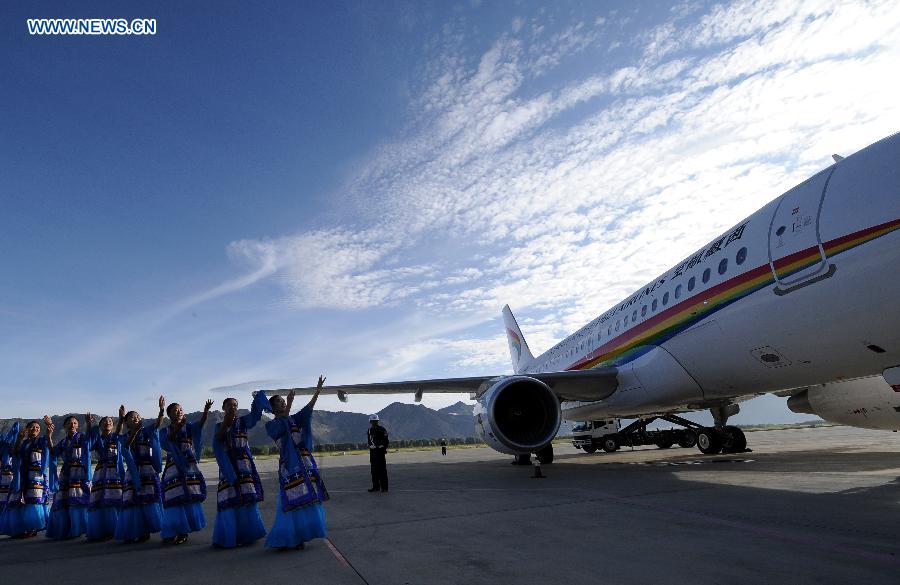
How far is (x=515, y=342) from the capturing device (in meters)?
26.1

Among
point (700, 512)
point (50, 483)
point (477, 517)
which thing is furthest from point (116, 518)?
point (700, 512)

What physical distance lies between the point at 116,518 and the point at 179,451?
1.73 meters

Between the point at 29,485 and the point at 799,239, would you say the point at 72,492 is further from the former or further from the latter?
the point at 799,239

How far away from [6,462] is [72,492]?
1.69 metres

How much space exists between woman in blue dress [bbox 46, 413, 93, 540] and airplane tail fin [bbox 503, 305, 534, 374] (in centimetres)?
1838

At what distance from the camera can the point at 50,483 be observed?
27.4 ft

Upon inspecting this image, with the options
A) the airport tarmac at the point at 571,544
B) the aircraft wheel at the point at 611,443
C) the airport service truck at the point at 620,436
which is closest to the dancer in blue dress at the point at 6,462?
the airport tarmac at the point at 571,544

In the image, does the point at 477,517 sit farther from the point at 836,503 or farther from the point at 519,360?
the point at 519,360

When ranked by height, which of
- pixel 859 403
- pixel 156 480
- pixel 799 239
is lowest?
pixel 859 403

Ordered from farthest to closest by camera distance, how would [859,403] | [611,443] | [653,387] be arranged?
[611,443] < [653,387] < [859,403]

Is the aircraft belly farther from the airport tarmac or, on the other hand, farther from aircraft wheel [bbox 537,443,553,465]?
aircraft wheel [bbox 537,443,553,465]

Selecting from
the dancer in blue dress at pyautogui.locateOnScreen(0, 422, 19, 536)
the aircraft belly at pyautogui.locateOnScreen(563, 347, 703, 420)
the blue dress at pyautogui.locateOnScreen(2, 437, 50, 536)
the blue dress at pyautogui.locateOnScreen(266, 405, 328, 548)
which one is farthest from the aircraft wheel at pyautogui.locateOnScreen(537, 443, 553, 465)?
the dancer in blue dress at pyautogui.locateOnScreen(0, 422, 19, 536)

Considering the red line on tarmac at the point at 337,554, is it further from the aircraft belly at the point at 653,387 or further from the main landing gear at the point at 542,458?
the main landing gear at the point at 542,458

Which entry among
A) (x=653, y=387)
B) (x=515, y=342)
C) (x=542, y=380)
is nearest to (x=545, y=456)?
(x=542, y=380)
